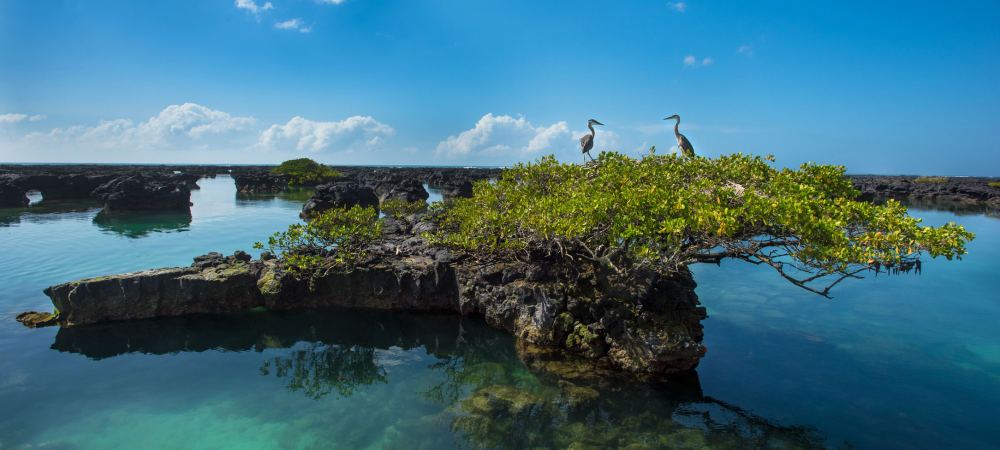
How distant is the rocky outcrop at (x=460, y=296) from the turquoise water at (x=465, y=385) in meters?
0.51

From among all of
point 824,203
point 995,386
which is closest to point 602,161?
point 824,203

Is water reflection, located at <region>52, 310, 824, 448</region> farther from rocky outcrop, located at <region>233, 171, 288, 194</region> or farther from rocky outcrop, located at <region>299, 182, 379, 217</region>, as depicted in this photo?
rocky outcrop, located at <region>233, 171, 288, 194</region>

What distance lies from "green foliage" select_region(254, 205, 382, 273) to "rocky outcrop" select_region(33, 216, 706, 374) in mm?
370

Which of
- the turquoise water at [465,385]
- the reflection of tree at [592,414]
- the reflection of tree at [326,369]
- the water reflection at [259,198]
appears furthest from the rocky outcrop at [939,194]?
the water reflection at [259,198]

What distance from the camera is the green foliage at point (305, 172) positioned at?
198 ft

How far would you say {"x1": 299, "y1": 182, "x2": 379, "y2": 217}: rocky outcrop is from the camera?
3201 centimetres

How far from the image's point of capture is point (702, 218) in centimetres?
750

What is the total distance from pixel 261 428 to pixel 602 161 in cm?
932

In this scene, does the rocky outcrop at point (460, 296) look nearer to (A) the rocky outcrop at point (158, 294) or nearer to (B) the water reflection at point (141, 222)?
(A) the rocky outcrop at point (158, 294)

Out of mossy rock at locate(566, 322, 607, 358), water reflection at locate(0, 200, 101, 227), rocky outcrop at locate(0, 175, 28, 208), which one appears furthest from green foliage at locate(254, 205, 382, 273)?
rocky outcrop at locate(0, 175, 28, 208)

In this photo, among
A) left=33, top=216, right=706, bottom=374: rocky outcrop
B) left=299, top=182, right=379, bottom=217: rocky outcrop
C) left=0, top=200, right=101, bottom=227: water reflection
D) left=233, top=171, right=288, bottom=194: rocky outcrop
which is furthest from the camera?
left=233, top=171, right=288, bottom=194: rocky outcrop

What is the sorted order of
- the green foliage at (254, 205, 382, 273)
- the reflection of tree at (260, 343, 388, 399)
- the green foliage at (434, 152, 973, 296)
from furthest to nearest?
the green foliage at (254, 205, 382, 273) → the reflection of tree at (260, 343, 388, 399) → the green foliage at (434, 152, 973, 296)

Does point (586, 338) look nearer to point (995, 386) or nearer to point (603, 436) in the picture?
point (603, 436)

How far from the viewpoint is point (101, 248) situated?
20750 millimetres
